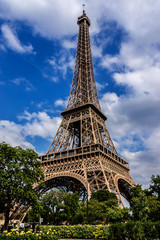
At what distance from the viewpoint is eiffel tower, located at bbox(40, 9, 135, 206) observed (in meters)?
38.0


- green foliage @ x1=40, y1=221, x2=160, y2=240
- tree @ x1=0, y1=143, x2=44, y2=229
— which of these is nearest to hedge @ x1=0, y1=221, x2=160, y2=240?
green foliage @ x1=40, y1=221, x2=160, y2=240

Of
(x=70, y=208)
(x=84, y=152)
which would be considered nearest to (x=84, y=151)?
(x=84, y=152)

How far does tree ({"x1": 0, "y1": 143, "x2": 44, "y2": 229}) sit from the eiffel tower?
452 inches

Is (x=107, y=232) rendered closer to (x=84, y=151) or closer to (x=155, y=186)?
(x=155, y=186)

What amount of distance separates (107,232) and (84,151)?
84.4ft

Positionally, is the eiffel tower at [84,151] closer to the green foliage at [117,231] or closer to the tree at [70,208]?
the tree at [70,208]

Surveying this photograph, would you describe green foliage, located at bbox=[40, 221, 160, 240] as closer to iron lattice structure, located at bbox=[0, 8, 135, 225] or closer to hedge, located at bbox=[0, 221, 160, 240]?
hedge, located at bbox=[0, 221, 160, 240]

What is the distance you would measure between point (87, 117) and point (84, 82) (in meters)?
16.4

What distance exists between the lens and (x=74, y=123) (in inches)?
2181

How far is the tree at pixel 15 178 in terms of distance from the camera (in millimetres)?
22184

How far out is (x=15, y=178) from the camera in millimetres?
22734

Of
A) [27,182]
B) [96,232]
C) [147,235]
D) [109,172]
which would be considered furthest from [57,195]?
[147,235]

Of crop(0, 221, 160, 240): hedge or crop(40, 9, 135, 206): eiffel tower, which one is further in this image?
crop(40, 9, 135, 206): eiffel tower

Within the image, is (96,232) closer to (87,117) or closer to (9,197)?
(9,197)
